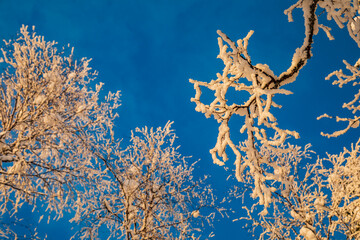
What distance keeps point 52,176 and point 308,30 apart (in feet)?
19.3

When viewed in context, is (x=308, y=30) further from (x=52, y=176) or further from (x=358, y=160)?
(x=358, y=160)

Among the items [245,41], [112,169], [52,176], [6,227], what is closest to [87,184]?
[112,169]

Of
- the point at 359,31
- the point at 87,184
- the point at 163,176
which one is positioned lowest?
the point at 359,31

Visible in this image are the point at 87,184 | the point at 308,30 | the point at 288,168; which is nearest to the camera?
the point at 308,30

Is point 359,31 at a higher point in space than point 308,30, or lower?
higher

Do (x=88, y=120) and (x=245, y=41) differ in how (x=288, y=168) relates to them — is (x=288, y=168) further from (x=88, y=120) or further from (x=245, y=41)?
(x=245, y=41)

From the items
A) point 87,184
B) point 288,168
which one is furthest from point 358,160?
point 87,184

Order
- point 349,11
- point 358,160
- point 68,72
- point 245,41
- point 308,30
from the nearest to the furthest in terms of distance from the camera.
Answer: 1. point 308,30
2. point 245,41
3. point 349,11
4. point 68,72
5. point 358,160

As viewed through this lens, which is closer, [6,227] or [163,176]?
[6,227]

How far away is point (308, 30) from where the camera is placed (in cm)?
147

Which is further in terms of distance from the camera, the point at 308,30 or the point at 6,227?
the point at 6,227

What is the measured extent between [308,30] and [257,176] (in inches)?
41.7

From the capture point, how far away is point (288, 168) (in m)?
8.09

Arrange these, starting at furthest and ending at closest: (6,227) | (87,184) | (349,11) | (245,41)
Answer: (87,184) < (6,227) < (349,11) < (245,41)
